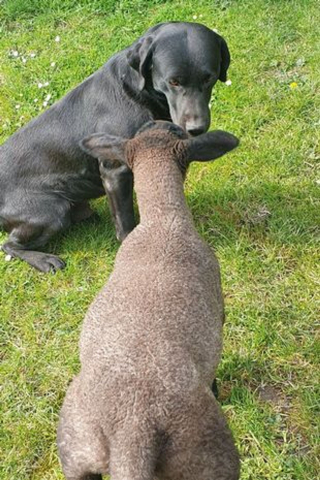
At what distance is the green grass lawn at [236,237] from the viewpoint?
3695 millimetres

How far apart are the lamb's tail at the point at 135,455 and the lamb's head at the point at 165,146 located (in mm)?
1553

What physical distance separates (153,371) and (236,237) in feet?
8.20

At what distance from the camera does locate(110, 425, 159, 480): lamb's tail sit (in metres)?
2.23

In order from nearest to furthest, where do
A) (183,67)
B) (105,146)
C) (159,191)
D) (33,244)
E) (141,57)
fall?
(159,191) → (105,146) → (183,67) → (141,57) → (33,244)

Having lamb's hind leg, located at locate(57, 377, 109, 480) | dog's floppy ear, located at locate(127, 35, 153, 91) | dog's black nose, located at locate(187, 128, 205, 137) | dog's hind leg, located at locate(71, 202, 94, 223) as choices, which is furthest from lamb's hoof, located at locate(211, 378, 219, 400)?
dog's floppy ear, located at locate(127, 35, 153, 91)

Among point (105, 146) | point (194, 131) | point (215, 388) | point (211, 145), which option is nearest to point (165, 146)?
point (211, 145)

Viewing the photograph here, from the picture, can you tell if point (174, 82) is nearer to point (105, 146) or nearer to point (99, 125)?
point (99, 125)

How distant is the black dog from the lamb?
1.36 meters

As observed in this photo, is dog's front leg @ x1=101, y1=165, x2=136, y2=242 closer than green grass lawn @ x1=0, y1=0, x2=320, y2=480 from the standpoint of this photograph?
No

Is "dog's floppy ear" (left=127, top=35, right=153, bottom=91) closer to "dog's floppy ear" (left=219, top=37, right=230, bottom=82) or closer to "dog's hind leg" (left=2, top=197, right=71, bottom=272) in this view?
"dog's floppy ear" (left=219, top=37, right=230, bottom=82)

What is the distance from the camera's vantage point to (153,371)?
239cm

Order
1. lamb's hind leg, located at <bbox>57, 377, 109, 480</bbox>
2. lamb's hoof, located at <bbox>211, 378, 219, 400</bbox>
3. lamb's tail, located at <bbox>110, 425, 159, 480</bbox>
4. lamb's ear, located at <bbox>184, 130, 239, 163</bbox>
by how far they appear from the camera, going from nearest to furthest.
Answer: lamb's tail, located at <bbox>110, 425, 159, 480</bbox> → lamb's hind leg, located at <bbox>57, 377, 109, 480</bbox> → lamb's ear, located at <bbox>184, 130, 239, 163</bbox> → lamb's hoof, located at <bbox>211, 378, 219, 400</bbox>

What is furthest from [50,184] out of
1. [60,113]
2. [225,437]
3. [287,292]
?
[225,437]

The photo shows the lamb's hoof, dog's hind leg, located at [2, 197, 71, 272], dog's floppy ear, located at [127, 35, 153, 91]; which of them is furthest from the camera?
dog's hind leg, located at [2, 197, 71, 272]
